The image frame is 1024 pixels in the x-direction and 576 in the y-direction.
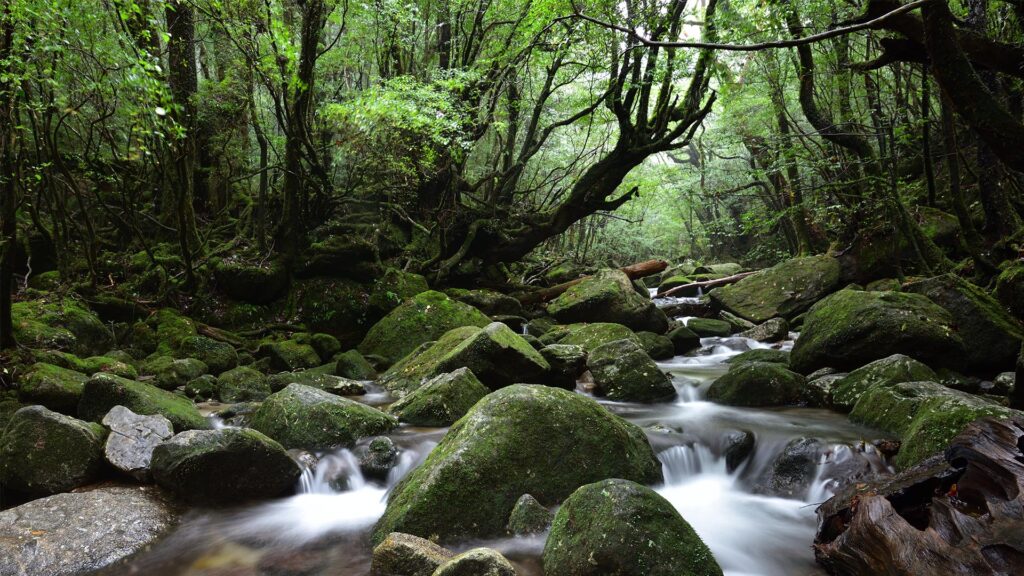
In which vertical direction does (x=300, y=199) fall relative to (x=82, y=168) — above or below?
below

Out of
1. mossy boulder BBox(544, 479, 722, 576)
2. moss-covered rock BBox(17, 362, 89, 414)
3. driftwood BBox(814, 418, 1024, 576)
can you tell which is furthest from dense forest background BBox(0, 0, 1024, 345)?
mossy boulder BBox(544, 479, 722, 576)

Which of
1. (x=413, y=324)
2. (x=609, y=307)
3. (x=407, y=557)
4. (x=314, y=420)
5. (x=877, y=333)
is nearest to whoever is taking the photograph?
(x=407, y=557)

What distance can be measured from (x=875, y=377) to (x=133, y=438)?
25.2 feet

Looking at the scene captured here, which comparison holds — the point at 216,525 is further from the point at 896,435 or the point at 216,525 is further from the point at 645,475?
the point at 896,435

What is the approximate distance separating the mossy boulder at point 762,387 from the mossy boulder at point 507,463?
3018 millimetres

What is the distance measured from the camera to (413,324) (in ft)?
34.6

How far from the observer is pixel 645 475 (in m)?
4.72

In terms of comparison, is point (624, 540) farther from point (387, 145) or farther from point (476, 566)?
A: point (387, 145)

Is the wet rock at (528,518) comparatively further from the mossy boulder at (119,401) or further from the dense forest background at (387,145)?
the dense forest background at (387,145)

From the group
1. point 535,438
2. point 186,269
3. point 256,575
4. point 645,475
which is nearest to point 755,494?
point 645,475

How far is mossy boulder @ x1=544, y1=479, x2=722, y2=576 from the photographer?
116 inches

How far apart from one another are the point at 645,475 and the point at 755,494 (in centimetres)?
118

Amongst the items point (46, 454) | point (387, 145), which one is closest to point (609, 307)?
point (387, 145)

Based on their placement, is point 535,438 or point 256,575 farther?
point 535,438
